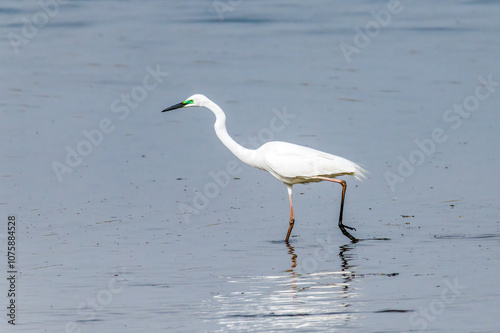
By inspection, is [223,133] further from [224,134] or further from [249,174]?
[249,174]

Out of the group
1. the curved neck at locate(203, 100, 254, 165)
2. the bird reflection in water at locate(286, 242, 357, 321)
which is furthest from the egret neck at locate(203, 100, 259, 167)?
the bird reflection in water at locate(286, 242, 357, 321)

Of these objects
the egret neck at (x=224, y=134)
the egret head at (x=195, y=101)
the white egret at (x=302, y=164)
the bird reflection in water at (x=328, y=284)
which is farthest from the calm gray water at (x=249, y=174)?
the egret head at (x=195, y=101)

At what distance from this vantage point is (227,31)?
2486cm

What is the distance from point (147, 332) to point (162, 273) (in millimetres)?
1799

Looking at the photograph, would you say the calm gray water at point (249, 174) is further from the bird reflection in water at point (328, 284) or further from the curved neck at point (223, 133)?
the curved neck at point (223, 133)

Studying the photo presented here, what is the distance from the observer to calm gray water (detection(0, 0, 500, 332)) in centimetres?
721

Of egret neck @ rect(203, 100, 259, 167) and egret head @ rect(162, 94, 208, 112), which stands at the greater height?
egret head @ rect(162, 94, 208, 112)

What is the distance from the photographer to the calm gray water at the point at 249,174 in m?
7.21

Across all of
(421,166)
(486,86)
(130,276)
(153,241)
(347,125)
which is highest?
(486,86)

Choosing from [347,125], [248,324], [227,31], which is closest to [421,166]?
[347,125]

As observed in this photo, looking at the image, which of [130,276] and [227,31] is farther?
[227,31]

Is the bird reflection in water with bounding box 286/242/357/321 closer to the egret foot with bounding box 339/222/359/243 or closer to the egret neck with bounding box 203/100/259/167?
the egret foot with bounding box 339/222/359/243

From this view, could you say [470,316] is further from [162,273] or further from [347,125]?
[347,125]

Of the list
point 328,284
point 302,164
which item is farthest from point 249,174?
point 328,284
